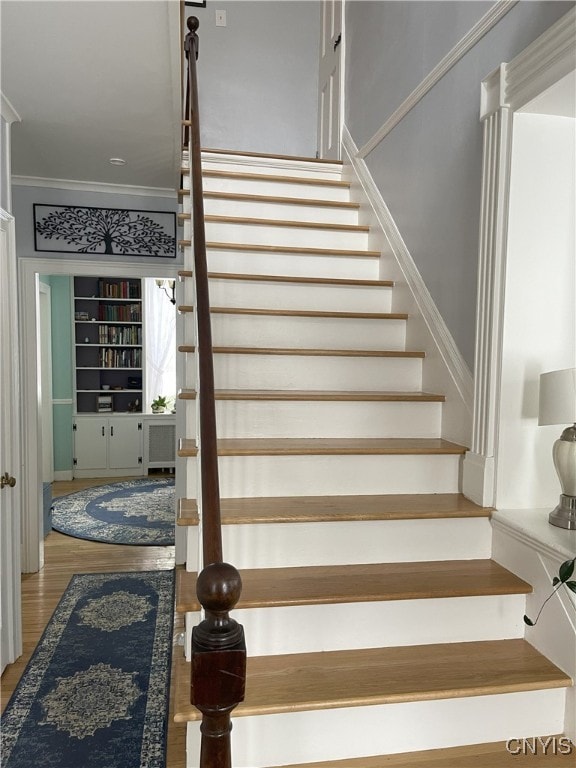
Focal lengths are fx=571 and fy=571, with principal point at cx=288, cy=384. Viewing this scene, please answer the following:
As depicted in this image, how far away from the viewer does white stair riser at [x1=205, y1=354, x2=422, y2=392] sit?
245 cm

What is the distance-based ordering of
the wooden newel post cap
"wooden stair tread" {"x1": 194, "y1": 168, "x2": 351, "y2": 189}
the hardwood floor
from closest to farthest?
1. the wooden newel post cap
2. the hardwood floor
3. "wooden stair tread" {"x1": 194, "y1": 168, "x2": 351, "y2": 189}

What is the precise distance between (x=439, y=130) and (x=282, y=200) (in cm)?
104

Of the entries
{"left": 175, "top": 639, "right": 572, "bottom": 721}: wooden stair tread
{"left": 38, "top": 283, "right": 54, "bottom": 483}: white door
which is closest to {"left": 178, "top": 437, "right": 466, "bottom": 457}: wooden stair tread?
{"left": 175, "top": 639, "right": 572, "bottom": 721}: wooden stair tread

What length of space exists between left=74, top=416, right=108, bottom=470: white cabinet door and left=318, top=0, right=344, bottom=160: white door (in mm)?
4286

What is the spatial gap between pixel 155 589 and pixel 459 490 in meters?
2.50

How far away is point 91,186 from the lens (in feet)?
14.9

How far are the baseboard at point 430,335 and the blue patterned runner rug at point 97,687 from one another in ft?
5.87

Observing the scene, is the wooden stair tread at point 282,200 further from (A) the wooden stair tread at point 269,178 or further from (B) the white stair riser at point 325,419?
(B) the white stair riser at point 325,419

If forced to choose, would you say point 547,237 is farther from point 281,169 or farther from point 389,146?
point 281,169

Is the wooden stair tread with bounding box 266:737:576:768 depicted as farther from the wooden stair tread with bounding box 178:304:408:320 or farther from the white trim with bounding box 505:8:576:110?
the white trim with bounding box 505:8:576:110

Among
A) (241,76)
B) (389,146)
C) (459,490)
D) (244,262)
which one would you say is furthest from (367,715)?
(241,76)

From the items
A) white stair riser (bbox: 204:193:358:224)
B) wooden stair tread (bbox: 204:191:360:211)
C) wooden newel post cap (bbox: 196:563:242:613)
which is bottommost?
wooden newel post cap (bbox: 196:563:242:613)

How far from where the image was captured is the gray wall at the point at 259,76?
17.0ft

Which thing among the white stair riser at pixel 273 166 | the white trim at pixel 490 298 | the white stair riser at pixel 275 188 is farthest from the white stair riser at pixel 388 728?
the white stair riser at pixel 273 166
